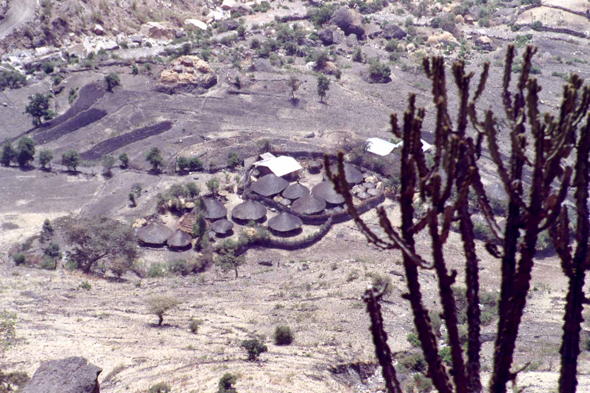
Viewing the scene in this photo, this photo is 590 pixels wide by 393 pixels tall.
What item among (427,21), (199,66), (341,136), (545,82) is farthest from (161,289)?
(427,21)

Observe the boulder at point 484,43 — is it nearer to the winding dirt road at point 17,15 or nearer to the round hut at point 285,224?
the round hut at point 285,224

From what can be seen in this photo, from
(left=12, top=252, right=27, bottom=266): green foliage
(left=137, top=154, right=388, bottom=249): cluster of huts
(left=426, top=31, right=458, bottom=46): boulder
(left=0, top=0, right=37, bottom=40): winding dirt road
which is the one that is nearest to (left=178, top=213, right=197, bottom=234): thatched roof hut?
(left=137, top=154, right=388, bottom=249): cluster of huts

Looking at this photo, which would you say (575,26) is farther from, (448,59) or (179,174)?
(179,174)

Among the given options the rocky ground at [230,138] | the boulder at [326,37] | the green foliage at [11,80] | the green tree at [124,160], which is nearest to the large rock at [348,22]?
the rocky ground at [230,138]

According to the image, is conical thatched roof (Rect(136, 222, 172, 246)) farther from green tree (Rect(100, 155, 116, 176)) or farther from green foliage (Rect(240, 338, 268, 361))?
green foliage (Rect(240, 338, 268, 361))

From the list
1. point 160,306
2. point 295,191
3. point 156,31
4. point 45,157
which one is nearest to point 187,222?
point 295,191
